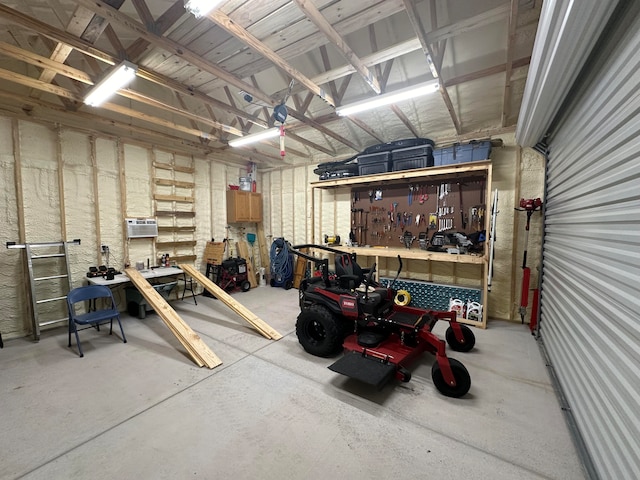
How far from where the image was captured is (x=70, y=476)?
1.72 metres

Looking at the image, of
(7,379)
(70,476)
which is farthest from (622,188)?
(7,379)

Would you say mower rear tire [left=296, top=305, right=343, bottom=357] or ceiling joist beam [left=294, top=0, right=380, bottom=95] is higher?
ceiling joist beam [left=294, top=0, right=380, bottom=95]

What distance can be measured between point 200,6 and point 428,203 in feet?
14.2

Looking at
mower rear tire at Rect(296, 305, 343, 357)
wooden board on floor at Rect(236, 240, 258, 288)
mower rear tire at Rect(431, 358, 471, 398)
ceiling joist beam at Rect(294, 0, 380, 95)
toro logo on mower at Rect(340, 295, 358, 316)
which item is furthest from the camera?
wooden board on floor at Rect(236, 240, 258, 288)

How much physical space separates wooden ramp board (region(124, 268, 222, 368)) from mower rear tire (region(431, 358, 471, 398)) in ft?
7.75

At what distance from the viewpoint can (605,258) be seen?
1.71m

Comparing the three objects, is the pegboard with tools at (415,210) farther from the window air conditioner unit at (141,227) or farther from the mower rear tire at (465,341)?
the window air conditioner unit at (141,227)

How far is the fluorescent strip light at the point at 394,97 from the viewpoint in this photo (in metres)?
2.89

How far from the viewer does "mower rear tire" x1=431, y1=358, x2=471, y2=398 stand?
242 centimetres

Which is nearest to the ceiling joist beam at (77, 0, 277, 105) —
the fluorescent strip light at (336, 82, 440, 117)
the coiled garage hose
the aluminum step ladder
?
the fluorescent strip light at (336, 82, 440, 117)

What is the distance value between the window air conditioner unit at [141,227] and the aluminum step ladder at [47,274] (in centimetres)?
Result: 79

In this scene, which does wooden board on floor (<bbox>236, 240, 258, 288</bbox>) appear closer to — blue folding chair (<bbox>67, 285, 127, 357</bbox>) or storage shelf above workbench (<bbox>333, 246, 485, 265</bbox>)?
storage shelf above workbench (<bbox>333, 246, 485, 265</bbox>)

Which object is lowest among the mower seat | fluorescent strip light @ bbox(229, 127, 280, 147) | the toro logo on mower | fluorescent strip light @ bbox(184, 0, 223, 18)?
the toro logo on mower

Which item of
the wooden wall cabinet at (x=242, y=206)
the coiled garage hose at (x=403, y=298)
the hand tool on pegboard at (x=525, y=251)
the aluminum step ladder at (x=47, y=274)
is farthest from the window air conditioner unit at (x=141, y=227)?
the hand tool on pegboard at (x=525, y=251)
